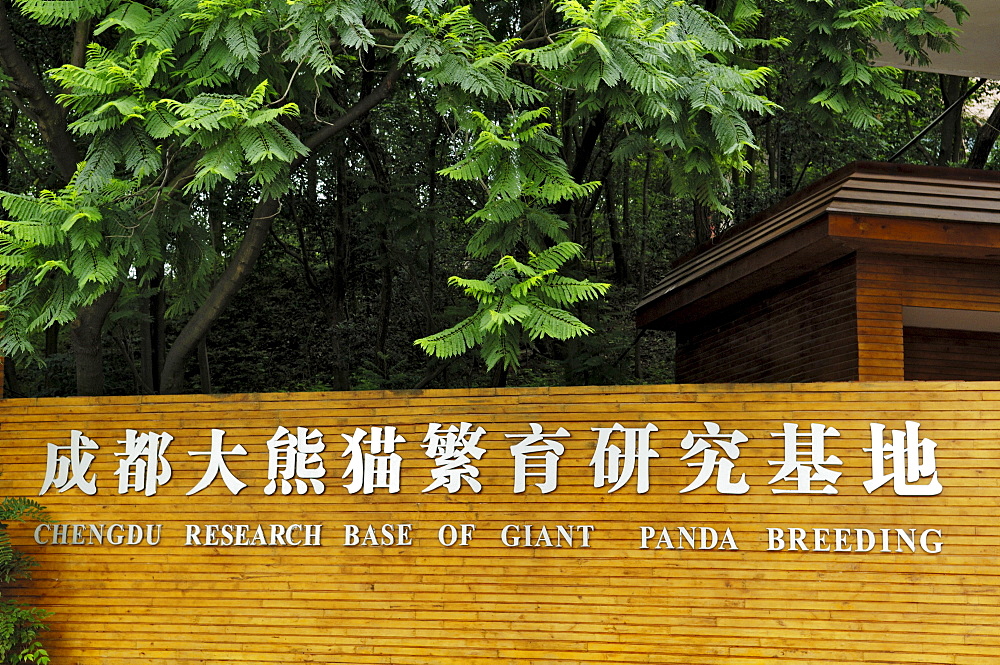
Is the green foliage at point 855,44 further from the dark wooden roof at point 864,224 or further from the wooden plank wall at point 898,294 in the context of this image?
the wooden plank wall at point 898,294

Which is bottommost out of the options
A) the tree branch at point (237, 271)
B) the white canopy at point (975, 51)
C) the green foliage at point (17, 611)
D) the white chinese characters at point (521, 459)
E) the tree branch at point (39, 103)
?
the green foliage at point (17, 611)

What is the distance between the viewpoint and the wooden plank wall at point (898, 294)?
24.1 ft

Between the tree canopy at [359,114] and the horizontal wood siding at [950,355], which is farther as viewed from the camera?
the horizontal wood siding at [950,355]

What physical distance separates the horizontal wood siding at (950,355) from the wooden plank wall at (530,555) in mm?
2492

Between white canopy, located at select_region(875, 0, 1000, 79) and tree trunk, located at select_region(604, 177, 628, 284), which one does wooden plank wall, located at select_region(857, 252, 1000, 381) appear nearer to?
white canopy, located at select_region(875, 0, 1000, 79)

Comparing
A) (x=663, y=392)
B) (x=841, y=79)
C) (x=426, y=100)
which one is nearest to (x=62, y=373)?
(x=426, y=100)

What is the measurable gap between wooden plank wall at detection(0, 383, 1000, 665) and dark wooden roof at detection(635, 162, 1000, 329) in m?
1.22

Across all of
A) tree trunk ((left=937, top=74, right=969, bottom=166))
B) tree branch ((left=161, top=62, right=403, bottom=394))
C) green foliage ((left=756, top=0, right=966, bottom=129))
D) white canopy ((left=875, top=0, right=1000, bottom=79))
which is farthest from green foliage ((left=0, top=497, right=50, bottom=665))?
tree trunk ((left=937, top=74, right=969, bottom=166))

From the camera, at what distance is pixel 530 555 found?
22.1 ft

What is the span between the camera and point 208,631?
23.1 feet

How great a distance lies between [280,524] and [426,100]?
7488 millimetres

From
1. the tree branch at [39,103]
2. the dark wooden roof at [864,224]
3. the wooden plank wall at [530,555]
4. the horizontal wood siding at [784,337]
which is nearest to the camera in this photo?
the wooden plank wall at [530,555]

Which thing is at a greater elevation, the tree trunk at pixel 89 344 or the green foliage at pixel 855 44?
the green foliage at pixel 855 44

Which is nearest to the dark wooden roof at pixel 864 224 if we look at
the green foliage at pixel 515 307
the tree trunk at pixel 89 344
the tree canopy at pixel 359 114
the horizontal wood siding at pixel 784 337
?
the horizontal wood siding at pixel 784 337
